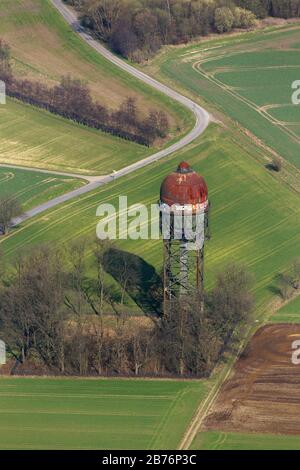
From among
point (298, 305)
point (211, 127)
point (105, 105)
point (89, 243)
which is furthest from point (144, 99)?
point (298, 305)

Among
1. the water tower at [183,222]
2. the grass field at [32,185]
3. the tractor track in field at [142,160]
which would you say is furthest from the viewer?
the grass field at [32,185]

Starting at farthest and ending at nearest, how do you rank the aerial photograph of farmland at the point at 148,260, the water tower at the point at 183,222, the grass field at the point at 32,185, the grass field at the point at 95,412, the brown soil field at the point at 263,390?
the grass field at the point at 32,185, the water tower at the point at 183,222, the aerial photograph of farmland at the point at 148,260, the brown soil field at the point at 263,390, the grass field at the point at 95,412

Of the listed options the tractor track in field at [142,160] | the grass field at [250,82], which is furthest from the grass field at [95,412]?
the grass field at [250,82]

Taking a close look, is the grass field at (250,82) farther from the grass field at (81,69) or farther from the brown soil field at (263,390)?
the brown soil field at (263,390)

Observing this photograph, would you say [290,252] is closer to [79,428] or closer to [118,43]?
[79,428]

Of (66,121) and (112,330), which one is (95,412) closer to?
(112,330)

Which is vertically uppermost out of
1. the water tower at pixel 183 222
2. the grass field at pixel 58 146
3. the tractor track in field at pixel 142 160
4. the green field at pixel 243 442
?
the water tower at pixel 183 222
